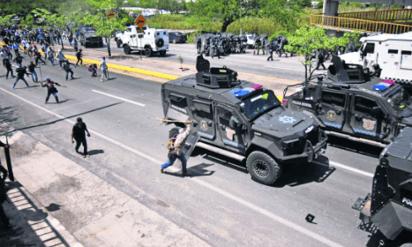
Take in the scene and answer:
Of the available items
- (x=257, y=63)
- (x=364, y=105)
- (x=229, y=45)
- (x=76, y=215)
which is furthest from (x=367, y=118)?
(x=229, y=45)

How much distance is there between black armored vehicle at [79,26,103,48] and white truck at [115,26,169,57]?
25.7 feet

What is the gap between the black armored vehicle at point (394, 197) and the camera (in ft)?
17.3

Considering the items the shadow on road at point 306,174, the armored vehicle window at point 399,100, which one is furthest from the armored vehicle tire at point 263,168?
the armored vehicle window at point 399,100

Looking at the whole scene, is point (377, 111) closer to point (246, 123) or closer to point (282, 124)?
point (282, 124)

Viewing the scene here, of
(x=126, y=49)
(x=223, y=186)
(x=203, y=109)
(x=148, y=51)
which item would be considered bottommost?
(x=223, y=186)

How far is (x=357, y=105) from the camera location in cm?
976

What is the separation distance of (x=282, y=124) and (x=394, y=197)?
3.51 m

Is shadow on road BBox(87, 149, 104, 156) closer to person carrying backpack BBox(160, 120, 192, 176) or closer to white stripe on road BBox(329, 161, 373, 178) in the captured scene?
person carrying backpack BBox(160, 120, 192, 176)

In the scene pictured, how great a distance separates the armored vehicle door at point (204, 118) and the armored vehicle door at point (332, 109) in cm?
372

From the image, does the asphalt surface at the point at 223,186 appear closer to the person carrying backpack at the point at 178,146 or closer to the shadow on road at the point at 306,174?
the shadow on road at the point at 306,174

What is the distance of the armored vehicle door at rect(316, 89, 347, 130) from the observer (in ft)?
33.0

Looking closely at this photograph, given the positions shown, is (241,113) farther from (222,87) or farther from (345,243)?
(345,243)

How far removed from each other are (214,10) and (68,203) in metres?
35.5

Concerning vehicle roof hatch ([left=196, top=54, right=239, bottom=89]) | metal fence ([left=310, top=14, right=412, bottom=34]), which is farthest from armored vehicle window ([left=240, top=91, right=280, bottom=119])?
metal fence ([left=310, top=14, right=412, bottom=34])
